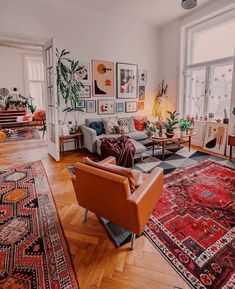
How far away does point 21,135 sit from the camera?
6.95 m

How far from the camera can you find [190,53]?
17.7 ft

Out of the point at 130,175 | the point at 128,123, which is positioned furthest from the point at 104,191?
the point at 128,123

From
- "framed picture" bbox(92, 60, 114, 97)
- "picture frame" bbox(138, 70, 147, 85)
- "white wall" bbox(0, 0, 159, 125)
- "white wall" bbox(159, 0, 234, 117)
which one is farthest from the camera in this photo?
"picture frame" bbox(138, 70, 147, 85)

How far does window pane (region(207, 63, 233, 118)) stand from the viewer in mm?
4590

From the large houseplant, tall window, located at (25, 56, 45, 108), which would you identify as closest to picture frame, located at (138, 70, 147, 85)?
the large houseplant

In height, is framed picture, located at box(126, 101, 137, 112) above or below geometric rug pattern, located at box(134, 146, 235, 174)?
above

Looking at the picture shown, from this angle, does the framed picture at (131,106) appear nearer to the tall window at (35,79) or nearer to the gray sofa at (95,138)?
the gray sofa at (95,138)

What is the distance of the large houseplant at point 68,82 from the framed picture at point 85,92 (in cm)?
7

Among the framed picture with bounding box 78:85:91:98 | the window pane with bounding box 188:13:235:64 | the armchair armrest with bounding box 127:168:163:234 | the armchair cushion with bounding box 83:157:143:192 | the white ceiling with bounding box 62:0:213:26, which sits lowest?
the armchair armrest with bounding box 127:168:163:234

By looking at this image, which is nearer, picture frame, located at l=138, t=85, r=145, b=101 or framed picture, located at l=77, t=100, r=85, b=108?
framed picture, located at l=77, t=100, r=85, b=108

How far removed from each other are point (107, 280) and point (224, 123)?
14.0 ft

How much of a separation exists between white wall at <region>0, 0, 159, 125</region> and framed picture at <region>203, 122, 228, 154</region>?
2014mm

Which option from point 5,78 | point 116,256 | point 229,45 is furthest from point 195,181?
point 5,78

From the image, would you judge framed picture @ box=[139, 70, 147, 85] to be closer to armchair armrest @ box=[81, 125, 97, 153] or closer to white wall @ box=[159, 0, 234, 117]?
white wall @ box=[159, 0, 234, 117]
